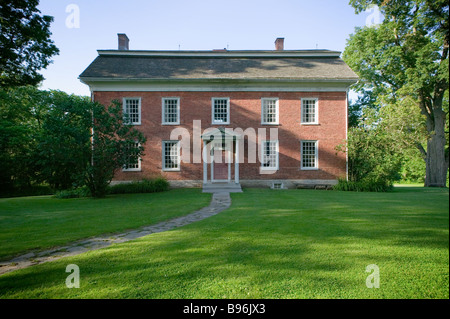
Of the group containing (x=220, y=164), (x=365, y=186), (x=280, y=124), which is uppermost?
(x=280, y=124)

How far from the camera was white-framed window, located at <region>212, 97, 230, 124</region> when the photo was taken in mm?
19750

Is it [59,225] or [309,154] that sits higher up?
[309,154]

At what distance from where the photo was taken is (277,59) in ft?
72.0

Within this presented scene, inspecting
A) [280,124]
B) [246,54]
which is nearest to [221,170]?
[280,124]

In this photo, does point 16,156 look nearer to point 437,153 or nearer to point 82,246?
point 82,246

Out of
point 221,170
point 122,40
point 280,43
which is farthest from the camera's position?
point 280,43

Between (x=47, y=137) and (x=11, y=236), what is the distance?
26.9ft

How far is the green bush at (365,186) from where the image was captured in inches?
659

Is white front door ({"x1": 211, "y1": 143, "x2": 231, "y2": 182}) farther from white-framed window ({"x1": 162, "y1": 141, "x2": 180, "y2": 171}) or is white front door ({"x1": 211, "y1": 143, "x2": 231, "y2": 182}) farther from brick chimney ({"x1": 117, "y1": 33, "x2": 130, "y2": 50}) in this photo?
brick chimney ({"x1": 117, "y1": 33, "x2": 130, "y2": 50})

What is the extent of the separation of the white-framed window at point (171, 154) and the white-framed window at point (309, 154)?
965cm

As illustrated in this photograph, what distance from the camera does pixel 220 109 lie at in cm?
1986

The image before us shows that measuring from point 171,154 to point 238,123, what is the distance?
18.6 ft

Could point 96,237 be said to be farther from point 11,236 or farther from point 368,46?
point 368,46

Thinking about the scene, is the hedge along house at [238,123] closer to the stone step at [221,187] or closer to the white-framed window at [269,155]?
the white-framed window at [269,155]
